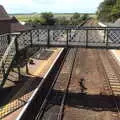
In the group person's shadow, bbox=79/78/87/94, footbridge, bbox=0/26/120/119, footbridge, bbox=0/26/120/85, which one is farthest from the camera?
person's shadow, bbox=79/78/87/94

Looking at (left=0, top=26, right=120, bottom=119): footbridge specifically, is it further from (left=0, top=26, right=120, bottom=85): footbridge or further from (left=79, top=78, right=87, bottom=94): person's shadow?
(left=79, top=78, right=87, bottom=94): person's shadow

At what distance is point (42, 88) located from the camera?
881 inches

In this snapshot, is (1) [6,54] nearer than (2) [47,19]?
Yes

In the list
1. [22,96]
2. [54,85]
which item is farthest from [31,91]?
[54,85]

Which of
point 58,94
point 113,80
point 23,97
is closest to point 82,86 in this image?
point 58,94

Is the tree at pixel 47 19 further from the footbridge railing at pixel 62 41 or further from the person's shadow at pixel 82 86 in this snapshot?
the footbridge railing at pixel 62 41

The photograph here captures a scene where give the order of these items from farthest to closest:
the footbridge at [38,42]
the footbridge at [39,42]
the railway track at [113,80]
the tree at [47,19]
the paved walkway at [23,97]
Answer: the tree at [47,19]
the footbridge at [39,42]
the footbridge at [38,42]
the railway track at [113,80]
the paved walkway at [23,97]

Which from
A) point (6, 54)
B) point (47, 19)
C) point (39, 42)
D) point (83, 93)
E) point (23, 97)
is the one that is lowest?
point (83, 93)

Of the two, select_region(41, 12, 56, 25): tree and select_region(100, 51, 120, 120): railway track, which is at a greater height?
select_region(41, 12, 56, 25): tree

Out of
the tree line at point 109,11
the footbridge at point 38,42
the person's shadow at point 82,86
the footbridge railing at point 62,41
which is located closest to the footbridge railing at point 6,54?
the footbridge at point 38,42

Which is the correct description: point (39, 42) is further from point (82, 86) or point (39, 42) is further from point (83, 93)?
point (83, 93)

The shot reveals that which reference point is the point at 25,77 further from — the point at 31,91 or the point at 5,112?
the point at 5,112

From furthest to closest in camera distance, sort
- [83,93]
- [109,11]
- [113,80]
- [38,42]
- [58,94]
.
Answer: [109,11] → [113,80] → [38,42] → [83,93] → [58,94]

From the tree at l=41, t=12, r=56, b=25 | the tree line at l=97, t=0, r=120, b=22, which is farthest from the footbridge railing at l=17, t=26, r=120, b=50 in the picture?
the tree line at l=97, t=0, r=120, b=22
